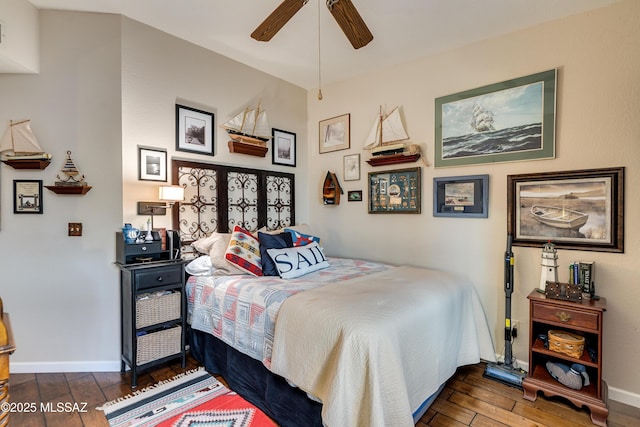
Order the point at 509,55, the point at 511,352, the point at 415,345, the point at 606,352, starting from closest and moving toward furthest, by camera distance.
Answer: the point at 415,345
the point at 606,352
the point at 511,352
the point at 509,55

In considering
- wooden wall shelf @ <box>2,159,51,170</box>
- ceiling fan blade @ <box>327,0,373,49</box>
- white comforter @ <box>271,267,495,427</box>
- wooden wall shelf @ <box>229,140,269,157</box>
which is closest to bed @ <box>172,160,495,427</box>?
white comforter @ <box>271,267,495,427</box>

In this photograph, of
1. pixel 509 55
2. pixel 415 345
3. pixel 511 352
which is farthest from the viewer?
pixel 509 55

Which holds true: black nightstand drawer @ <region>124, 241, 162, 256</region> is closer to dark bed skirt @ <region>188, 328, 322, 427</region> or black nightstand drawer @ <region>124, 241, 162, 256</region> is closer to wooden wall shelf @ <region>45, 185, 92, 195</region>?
wooden wall shelf @ <region>45, 185, 92, 195</region>

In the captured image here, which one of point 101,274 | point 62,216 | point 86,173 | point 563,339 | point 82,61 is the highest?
point 82,61

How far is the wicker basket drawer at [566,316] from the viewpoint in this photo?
199 centimetres

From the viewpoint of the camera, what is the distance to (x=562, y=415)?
198cm

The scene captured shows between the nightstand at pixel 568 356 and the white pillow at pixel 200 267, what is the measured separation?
2537 mm

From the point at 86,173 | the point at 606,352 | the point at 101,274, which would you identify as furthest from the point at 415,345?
the point at 86,173

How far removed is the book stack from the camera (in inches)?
85.3

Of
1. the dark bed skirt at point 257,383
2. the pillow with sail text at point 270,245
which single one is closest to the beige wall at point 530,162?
the pillow with sail text at point 270,245

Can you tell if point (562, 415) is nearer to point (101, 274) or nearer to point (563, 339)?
point (563, 339)

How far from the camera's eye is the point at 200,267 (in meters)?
2.64

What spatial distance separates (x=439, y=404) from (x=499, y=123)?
7.50 ft

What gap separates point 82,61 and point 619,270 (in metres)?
4.42
